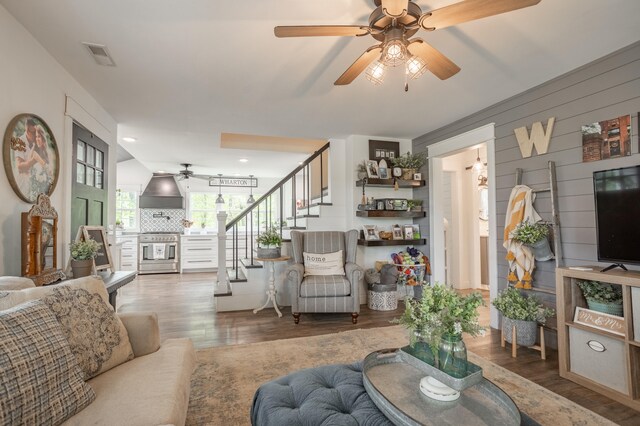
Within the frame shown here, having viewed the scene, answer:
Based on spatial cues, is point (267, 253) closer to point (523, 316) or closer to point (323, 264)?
point (323, 264)

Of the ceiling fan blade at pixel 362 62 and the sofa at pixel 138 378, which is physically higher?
the ceiling fan blade at pixel 362 62

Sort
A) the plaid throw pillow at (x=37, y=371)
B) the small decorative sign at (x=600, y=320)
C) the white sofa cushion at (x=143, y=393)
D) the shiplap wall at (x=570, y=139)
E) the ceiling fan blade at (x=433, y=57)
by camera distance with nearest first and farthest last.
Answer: the plaid throw pillow at (x=37, y=371), the white sofa cushion at (x=143, y=393), the ceiling fan blade at (x=433, y=57), the small decorative sign at (x=600, y=320), the shiplap wall at (x=570, y=139)

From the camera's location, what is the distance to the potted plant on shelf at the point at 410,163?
4.44 metres

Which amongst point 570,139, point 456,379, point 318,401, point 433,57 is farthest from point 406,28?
point 570,139

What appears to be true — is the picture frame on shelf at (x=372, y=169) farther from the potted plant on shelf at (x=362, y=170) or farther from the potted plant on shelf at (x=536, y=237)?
the potted plant on shelf at (x=536, y=237)

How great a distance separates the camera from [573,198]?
2.59 m

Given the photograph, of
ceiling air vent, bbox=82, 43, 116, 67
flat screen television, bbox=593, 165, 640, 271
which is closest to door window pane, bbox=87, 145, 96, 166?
ceiling air vent, bbox=82, 43, 116, 67

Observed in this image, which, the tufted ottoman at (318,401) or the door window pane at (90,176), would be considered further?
the door window pane at (90,176)

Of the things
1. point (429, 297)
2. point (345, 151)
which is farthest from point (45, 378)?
point (345, 151)

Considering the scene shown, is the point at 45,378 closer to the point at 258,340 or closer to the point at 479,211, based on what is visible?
the point at 258,340

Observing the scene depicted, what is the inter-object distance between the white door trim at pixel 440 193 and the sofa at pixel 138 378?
316 centimetres

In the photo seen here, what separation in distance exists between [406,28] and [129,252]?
24.4ft

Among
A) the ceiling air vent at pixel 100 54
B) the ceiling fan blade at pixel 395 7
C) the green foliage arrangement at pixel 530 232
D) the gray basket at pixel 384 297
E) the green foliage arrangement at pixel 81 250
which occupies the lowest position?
the gray basket at pixel 384 297

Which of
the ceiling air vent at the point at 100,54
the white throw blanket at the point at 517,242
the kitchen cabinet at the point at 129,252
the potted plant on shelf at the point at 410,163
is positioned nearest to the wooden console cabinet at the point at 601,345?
Answer: the white throw blanket at the point at 517,242
